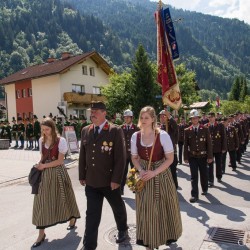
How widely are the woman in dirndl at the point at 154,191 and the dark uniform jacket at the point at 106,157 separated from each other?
8.6 inches

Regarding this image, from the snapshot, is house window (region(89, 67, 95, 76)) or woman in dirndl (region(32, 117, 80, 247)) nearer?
woman in dirndl (region(32, 117, 80, 247))

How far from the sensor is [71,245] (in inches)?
203

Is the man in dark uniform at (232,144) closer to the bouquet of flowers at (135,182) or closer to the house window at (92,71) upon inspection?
the bouquet of flowers at (135,182)

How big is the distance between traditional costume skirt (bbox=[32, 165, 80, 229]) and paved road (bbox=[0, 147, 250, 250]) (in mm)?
329

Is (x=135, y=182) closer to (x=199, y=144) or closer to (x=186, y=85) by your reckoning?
(x=199, y=144)

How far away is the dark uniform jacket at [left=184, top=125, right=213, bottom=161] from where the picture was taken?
7.83m

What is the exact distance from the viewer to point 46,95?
39.4 m

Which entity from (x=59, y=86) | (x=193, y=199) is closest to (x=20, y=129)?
(x=59, y=86)

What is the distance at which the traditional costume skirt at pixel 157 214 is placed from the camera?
4.41m

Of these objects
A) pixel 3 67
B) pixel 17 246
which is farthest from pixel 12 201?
pixel 3 67

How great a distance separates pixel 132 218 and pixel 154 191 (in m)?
2.02

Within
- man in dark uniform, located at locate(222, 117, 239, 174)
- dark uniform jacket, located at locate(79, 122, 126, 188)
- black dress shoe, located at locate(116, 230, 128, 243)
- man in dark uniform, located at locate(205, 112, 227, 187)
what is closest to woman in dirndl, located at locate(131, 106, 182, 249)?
dark uniform jacket, located at locate(79, 122, 126, 188)

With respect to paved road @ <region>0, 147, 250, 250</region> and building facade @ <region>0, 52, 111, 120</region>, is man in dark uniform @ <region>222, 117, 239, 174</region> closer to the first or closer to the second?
paved road @ <region>0, 147, 250, 250</region>

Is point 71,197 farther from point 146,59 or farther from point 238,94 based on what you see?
point 238,94
